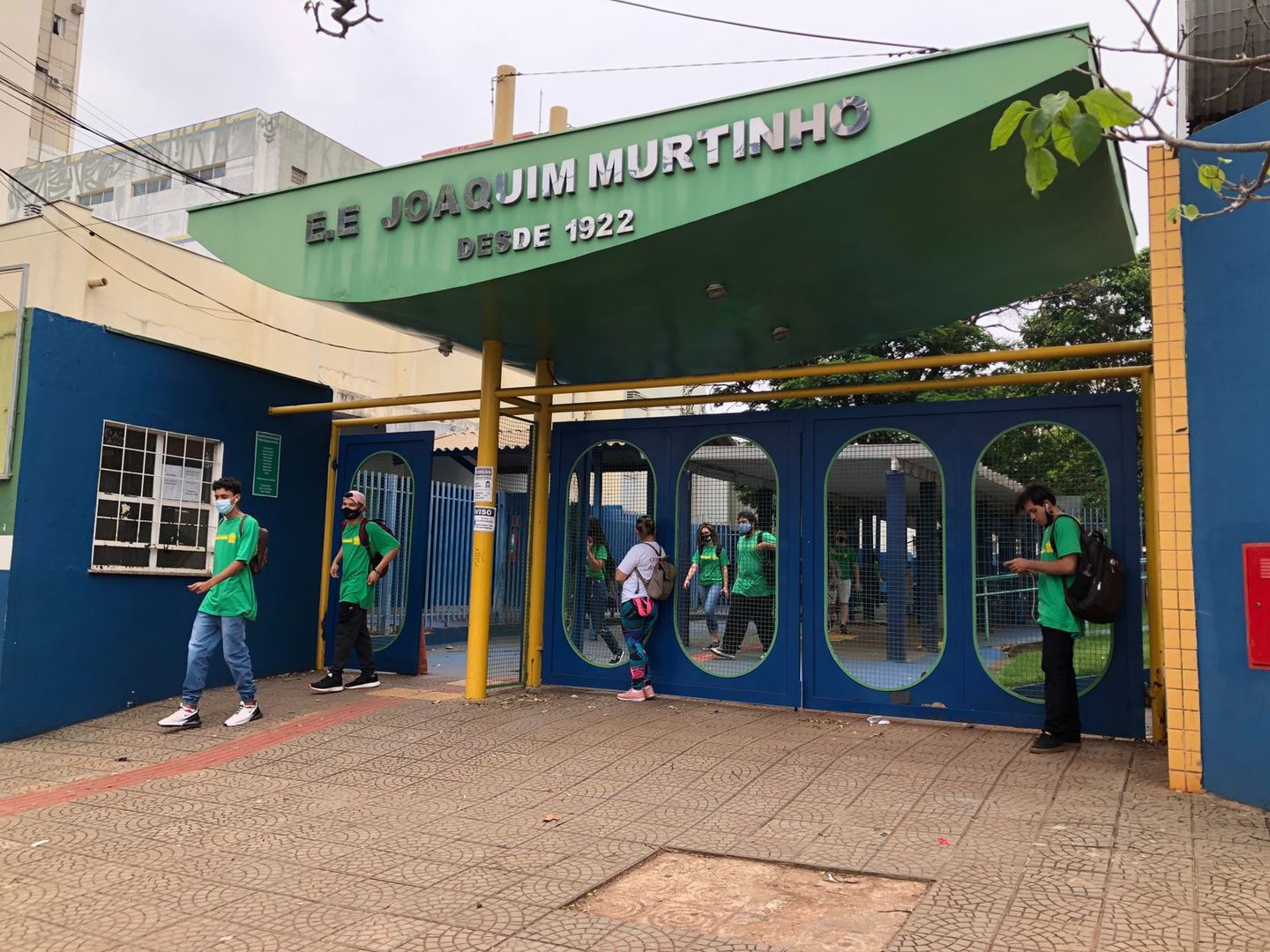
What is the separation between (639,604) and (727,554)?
0.86 m

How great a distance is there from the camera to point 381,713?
7.92 metres

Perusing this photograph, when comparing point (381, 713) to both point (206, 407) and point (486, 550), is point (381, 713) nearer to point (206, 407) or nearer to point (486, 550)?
point (486, 550)

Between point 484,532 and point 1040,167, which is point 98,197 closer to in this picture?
point 484,532

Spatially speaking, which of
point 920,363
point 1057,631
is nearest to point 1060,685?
point 1057,631

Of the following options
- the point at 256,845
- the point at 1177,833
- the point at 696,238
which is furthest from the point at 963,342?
the point at 256,845

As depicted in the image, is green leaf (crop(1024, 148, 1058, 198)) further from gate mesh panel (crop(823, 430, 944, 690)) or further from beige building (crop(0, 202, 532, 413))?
beige building (crop(0, 202, 532, 413))

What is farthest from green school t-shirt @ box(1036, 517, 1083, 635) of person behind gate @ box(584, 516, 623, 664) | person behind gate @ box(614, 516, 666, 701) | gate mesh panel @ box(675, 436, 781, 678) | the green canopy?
person behind gate @ box(584, 516, 623, 664)

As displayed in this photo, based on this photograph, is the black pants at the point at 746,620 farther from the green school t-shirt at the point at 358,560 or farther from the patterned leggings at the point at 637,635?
the green school t-shirt at the point at 358,560

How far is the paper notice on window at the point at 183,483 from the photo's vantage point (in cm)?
878

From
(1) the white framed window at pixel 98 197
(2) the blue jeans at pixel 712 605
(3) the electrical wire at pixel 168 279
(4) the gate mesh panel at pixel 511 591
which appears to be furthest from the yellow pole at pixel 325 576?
(1) the white framed window at pixel 98 197

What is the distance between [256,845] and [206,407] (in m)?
5.48

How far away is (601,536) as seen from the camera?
9219mm

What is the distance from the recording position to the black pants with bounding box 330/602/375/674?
9008 mm

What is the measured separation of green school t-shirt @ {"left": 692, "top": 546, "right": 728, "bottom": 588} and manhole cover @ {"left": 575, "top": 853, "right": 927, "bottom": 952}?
401 centimetres
